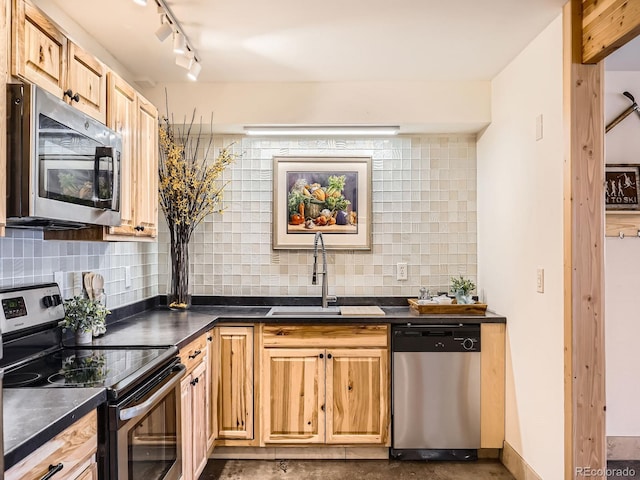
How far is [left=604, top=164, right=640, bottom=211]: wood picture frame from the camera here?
302cm

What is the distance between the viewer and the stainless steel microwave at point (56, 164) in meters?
1.53

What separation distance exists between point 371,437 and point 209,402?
105cm

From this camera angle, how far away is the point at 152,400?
5.90ft

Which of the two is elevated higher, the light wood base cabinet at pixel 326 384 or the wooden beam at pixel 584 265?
the wooden beam at pixel 584 265

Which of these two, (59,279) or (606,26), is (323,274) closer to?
(59,279)

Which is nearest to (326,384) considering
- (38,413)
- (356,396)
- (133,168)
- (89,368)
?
(356,396)

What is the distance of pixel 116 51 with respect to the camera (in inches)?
112

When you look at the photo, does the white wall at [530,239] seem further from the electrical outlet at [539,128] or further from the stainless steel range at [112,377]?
the stainless steel range at [112,377]

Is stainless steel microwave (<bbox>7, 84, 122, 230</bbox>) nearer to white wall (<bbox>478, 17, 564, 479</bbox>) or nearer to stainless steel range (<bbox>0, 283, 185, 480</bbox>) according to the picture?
stainless steel range (<bbox>0, 283, 185, 480</bbox>)

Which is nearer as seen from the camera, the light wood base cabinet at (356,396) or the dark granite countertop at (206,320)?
the dark granite countertop at (206,320)

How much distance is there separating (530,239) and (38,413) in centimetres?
244

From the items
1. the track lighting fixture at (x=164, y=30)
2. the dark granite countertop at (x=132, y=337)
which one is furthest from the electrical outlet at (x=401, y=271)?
the track lighting fixture at (x=164, y=30)

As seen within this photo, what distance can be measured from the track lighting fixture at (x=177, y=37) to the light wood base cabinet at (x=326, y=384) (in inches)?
65.2

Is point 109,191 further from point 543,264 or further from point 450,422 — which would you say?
point 450,422
